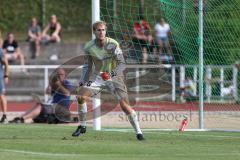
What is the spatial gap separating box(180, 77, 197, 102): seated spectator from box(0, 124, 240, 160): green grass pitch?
4371mm

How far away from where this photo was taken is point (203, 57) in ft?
56.4

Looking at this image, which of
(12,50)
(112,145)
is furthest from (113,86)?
(12,50)

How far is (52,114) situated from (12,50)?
8399mm

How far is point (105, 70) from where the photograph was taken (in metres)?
14.0

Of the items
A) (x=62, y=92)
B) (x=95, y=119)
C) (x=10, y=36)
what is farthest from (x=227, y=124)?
(x=10, y=36)

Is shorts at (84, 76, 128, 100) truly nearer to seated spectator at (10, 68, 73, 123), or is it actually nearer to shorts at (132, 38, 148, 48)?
shorts at (132, 38, 148, 48)

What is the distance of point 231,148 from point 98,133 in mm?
3311

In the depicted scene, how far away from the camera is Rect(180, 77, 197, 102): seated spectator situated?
20.1 meters

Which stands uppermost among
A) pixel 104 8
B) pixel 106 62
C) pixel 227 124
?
pixel 104 8

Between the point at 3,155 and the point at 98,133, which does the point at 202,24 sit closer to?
the point at 98,133

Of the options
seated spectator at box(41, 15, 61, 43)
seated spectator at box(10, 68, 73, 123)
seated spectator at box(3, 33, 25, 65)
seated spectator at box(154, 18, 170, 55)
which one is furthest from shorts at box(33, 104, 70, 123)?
seated spectator at box(41, 15, 61, 43)

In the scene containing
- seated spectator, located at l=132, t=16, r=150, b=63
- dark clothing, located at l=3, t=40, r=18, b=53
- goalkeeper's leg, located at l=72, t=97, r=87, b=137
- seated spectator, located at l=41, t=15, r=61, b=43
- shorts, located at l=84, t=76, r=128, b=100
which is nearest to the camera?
shorts, located at l=84, t=76, r=128, b=100

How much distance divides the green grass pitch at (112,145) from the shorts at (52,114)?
3.65m

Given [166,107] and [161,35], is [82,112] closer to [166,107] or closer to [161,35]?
[166,107]
